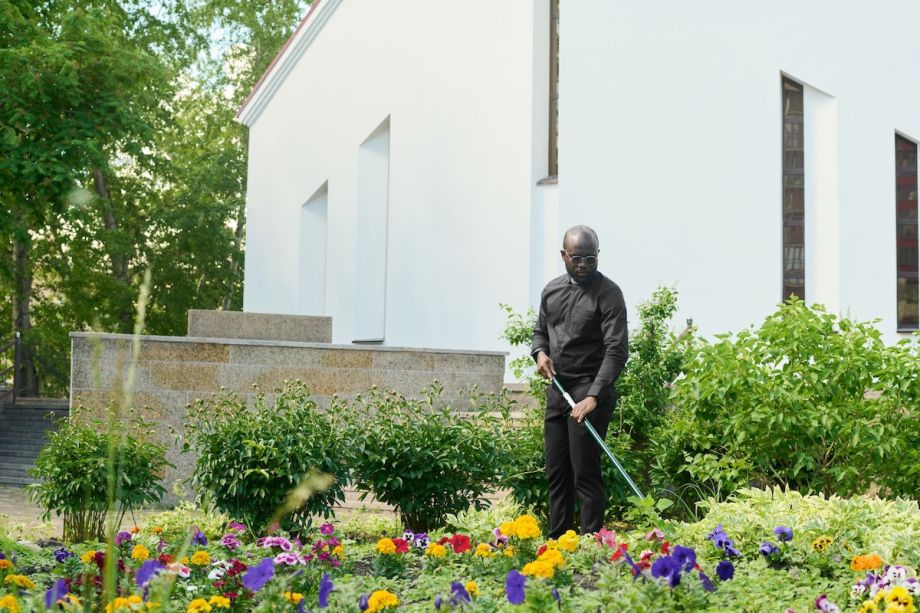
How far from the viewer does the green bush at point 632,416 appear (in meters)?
7.45

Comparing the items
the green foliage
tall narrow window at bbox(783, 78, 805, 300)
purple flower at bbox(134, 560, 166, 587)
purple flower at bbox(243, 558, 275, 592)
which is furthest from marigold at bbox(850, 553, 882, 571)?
tall narrow window at bbox(783, 78, 805, 300)

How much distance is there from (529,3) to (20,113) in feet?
23.9

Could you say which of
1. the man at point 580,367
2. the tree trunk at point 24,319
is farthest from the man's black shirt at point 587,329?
the tree trunk at point 24,319

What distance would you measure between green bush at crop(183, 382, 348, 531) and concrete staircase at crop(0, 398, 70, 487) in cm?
950

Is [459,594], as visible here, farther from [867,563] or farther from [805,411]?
[805,411]

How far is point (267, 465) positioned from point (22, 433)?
16.2 m

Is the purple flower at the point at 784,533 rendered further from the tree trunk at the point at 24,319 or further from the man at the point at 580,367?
the tree trunk at the point at 24,319

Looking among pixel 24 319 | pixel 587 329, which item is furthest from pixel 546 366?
pixel 24 319

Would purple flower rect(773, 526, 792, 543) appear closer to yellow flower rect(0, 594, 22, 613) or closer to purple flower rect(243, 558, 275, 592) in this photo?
purple flower rect(243, 558, 275, 592)

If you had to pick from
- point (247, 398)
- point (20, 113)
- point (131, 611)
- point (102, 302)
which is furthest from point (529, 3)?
point (102, 302)

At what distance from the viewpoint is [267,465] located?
686 centimetres

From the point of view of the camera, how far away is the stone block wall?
1049 cm

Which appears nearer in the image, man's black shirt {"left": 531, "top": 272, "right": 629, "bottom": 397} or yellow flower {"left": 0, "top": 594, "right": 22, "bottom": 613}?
yellow flower {"left": 0, "top": 594, "right": 22, "bottom": 613}

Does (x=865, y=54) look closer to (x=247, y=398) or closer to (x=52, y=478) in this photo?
(x=247, y=398)
